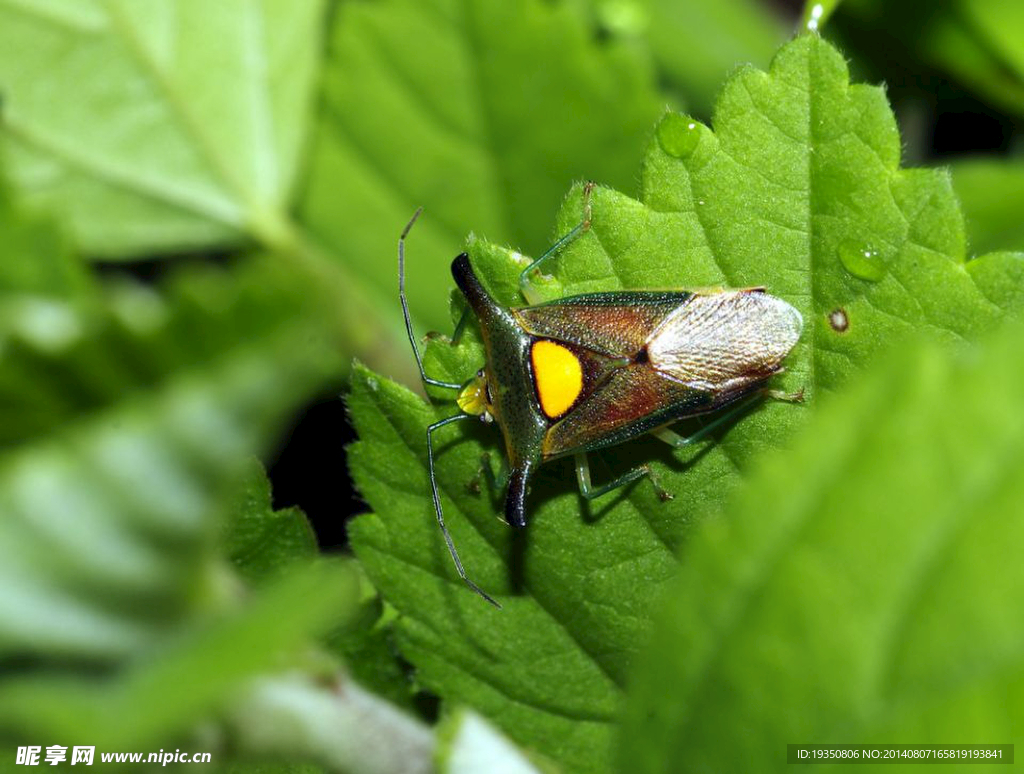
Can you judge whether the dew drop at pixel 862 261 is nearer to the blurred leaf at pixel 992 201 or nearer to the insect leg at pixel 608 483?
the insect leg at pixel 608 483

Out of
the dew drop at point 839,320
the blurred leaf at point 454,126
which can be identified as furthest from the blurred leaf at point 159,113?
the dew drop at point 839,320

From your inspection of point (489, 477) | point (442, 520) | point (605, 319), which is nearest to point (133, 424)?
point (442, 520)

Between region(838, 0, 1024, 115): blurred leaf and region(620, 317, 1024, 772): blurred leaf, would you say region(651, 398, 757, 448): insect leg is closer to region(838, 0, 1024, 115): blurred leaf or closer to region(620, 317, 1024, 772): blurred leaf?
region(620, 317, 1024, 772): blurred leaf

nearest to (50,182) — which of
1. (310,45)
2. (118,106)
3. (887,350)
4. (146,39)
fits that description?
(118,106)

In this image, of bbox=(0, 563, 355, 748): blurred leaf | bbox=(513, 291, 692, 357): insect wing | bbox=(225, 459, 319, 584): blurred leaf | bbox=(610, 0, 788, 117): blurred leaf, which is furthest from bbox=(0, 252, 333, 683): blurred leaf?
bbox=(610, 0, 788, 117): blurred leaf

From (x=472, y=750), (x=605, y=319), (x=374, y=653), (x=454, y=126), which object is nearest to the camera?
(x=472, y=750)

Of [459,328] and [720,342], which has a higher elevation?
[720,342]

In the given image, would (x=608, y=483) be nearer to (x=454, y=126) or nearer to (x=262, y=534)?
(x=262, y=534)
